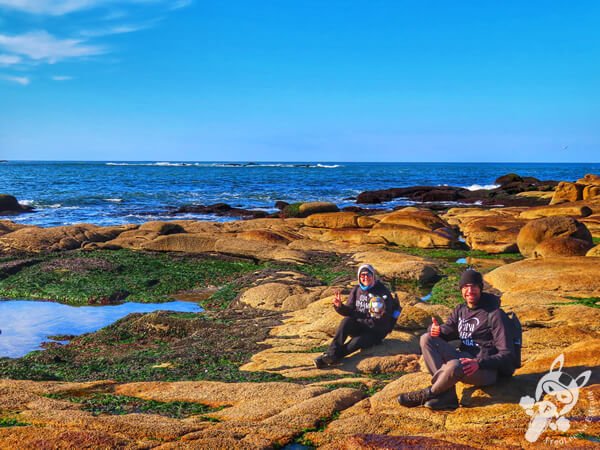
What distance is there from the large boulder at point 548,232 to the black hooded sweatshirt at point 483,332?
16291mm

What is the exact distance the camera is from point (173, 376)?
10.8m

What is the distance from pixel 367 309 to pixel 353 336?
631 millimetres

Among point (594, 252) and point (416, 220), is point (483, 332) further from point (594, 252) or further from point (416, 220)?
point (416, 220)

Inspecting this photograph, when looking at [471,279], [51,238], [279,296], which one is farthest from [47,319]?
[471,279]

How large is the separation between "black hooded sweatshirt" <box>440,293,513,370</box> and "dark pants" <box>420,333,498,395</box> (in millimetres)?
123

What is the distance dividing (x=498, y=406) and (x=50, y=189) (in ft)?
245

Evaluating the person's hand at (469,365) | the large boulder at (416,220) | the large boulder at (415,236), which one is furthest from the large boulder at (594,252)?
the person's hand at (469,365)

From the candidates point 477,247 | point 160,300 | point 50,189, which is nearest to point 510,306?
point 160,300

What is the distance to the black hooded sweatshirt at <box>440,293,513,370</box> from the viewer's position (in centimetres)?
744

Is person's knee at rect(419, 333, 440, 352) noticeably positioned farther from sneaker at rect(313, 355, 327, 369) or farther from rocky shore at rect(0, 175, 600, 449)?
sneaker at rect(313, 355, 327, 369)

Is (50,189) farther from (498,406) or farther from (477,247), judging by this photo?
(498,406)

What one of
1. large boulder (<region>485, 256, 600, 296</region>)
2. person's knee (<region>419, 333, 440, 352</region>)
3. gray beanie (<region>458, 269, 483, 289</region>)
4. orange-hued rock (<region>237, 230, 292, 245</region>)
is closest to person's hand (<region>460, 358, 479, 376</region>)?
person's knee (<region>419, 333, 440, 352</region>)

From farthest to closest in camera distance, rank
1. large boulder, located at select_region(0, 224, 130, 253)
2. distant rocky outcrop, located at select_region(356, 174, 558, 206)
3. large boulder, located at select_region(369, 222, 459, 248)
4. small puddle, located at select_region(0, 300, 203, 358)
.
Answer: distant rocky outcrop, located at select_region(356, 174, 558, 206)
large boulder, located at select_region(369, 222, 459, 248)
large boulder, located at select_region(0, 224, 130, 253)
small puddle, located at select_region(0, 300, 203, 358)

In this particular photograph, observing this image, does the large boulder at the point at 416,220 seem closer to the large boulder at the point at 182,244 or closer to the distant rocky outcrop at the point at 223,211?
the large boulder at the point at 182,244
